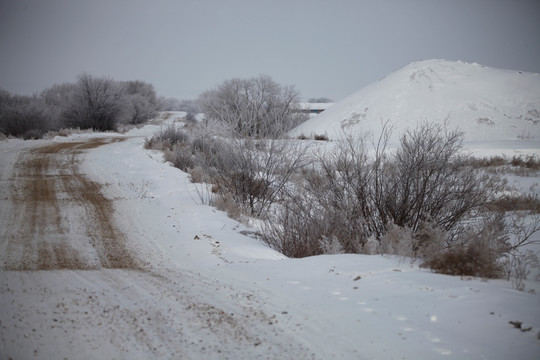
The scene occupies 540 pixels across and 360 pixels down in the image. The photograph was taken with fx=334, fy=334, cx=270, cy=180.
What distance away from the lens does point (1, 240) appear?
194 inches

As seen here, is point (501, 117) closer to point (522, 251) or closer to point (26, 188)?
point (522, 251)

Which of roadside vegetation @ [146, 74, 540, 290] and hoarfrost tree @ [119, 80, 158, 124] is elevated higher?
hoarfrost tree @ [119, 80, 158, 124]

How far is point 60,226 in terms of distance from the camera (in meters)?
5.74

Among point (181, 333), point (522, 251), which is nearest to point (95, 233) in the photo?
point (181, 333)

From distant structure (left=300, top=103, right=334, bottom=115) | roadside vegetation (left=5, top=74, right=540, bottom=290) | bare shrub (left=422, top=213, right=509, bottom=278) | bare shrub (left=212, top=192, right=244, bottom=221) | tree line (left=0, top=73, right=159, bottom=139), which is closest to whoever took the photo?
bare shrub (left=422, top=213, right=509, bottom=278)

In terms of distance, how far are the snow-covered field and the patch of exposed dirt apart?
0.30 m

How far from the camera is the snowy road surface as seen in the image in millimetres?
2479

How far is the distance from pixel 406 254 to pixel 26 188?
8.50m

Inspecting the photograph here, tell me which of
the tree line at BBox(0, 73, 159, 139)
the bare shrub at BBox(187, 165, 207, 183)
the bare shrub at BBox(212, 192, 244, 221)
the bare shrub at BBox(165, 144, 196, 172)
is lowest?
the bare shrub at BBox(212, 192, 244, 221)

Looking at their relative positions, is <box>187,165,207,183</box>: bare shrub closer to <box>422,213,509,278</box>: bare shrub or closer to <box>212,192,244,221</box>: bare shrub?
<box>212,192,244,221</box>: bare shrub

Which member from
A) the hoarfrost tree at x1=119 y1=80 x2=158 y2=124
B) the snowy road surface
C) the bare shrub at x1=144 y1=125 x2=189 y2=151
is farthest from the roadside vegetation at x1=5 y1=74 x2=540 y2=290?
the hoarfrost tree at x1=119 y1=80 x2=158 y2=124

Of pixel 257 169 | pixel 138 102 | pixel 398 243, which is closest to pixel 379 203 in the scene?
pixel 398 243

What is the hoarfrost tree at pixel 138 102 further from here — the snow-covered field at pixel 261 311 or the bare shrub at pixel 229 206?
the snow-covered field at pixel 261 311

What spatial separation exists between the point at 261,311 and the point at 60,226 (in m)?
4.41
